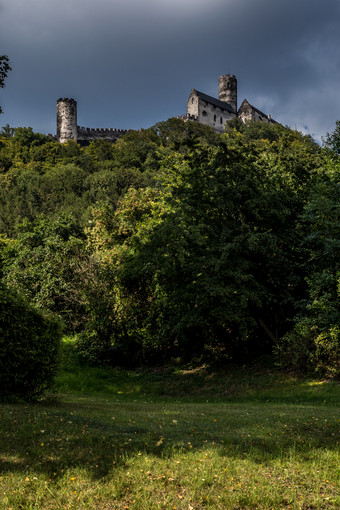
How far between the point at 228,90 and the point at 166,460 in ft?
426

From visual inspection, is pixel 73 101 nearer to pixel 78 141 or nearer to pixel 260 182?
pixel 78 141

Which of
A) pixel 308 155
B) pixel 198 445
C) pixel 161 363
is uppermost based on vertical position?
pixel 308 155

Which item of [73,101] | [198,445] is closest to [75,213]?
[198,445]

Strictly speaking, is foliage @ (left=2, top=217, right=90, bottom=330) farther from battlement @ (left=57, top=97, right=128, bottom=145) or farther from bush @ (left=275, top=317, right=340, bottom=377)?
battlement @ (left=57, top=97, right=128, bottom=145)

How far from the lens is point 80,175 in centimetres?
6519

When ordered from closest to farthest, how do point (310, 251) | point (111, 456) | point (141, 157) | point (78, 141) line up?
point (111, 456)
point (310, 251)
point (141, 157)
point (78, 141)

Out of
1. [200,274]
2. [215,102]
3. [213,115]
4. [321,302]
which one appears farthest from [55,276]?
[215,102]

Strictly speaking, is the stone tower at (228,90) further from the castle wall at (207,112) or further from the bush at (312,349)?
the bush at (312,349)

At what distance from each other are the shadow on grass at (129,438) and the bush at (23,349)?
4.01 feet

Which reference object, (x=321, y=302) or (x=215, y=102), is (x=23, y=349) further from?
(x=215, y=102)

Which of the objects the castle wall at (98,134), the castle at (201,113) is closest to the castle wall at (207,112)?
the castle at (201,113)

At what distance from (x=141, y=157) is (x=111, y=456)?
7180 cm

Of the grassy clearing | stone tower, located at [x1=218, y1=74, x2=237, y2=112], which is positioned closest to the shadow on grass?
the grassy clearing

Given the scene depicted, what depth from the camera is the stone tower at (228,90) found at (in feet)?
406
